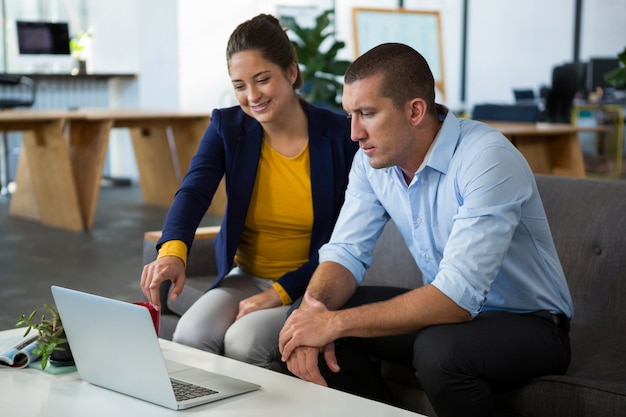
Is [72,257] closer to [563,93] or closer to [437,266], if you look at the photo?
[437,266]

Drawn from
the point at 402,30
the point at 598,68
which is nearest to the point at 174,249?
the point at 402,30

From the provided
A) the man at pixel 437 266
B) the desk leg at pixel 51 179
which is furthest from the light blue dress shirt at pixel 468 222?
the desk leg at pixel 51 179

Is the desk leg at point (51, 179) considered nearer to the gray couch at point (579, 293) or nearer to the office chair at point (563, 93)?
the gray couch at point (579, 293)

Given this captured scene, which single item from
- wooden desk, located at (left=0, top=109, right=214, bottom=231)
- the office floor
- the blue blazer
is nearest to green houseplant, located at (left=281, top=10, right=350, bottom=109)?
wooden desk, located at (left=0, top=109, right=214, bottom=231)

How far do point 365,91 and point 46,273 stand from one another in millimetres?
3191

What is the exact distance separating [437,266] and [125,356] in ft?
2.69

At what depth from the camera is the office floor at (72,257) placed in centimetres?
419

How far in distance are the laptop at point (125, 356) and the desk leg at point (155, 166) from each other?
17.9 ft

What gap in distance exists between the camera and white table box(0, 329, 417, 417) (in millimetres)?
1502

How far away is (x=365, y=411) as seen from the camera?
58.8 inches

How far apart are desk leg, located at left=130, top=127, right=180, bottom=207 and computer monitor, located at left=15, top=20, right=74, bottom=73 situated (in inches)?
59.4

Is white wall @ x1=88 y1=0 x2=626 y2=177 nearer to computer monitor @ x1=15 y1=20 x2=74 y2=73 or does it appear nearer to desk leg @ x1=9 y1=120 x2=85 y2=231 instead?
computer monitor @ x1=15 y1=20 x2=74 y2=73

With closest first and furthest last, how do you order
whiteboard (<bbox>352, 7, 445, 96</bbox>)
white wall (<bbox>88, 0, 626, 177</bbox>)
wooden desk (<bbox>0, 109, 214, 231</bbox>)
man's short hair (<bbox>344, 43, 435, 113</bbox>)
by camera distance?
man's short hair (<bbox>344, 43, 435, 113</bbox>) → wooden desk (<bbox>0, 109, 214, 231</bbox>) → white wall (<bbox>88, 0, 626, 177</bbox>) → whiteboard (<bbox>352, 7, 445, 96</bbox>)

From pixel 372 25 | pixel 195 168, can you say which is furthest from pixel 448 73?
pixel 195 168
